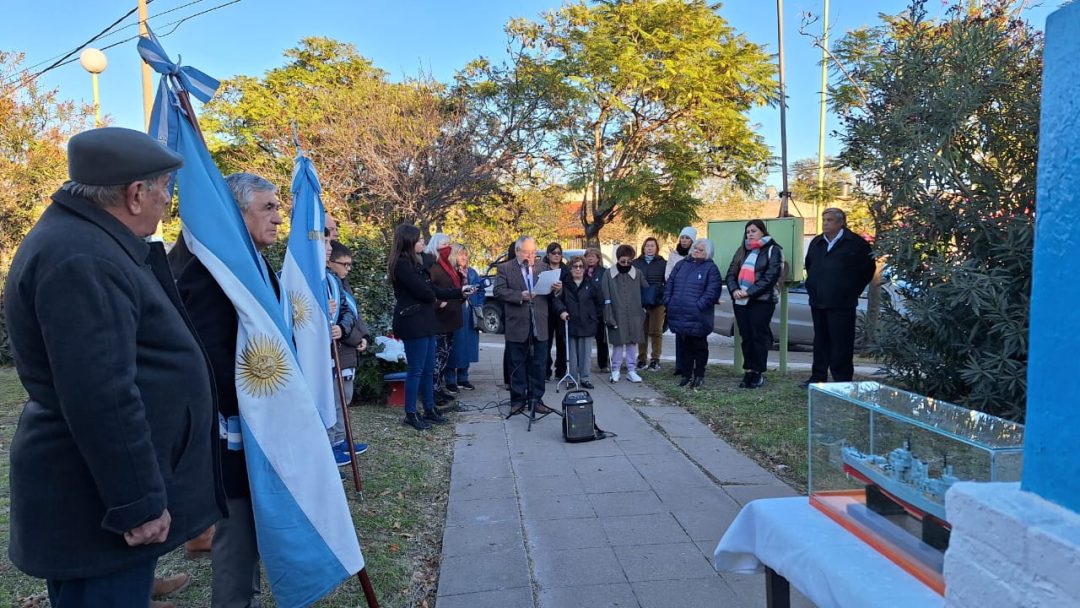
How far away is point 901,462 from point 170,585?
10.3 ft

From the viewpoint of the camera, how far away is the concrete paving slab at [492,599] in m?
3.13

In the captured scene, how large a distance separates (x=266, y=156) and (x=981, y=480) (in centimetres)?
1911

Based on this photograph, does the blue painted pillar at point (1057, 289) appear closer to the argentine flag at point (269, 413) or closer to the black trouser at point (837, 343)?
the argentine flag at point (269, 413)

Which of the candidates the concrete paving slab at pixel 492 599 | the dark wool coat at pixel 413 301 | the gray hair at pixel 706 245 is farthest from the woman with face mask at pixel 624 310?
the concrete paving slab at pixel 492 599

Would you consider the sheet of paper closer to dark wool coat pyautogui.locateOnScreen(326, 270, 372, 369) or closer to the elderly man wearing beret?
dark wool coat pyautogui.locateOnScreen(326, 270, 372, 369)

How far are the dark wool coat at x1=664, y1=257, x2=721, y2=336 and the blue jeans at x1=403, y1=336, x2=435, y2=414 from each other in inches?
134

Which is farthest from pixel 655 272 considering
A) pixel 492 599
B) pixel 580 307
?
pixel 492 599

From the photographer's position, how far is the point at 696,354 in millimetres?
8398

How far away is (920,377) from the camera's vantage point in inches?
200

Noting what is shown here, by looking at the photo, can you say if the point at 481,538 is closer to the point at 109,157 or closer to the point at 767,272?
the point at 109,157

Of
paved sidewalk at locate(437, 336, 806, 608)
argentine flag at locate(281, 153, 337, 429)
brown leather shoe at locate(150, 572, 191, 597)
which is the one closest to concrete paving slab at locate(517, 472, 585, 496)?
paved sidewalk at locate(437, 336, 806, 608)

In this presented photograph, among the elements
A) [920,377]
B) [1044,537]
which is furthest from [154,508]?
[920,377]

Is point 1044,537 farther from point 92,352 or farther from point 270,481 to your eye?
point 270,481

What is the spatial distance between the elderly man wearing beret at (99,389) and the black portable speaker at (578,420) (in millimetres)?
4196
